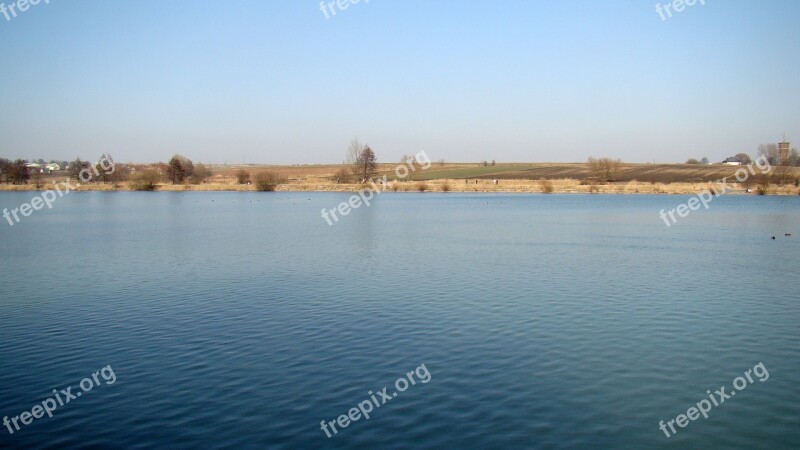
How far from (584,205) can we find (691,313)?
4420 centimetres

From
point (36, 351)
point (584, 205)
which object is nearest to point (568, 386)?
point (36, 351)

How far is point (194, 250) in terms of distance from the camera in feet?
88.9

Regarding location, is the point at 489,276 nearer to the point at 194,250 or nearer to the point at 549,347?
the point at 549,347

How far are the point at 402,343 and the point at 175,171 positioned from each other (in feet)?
341

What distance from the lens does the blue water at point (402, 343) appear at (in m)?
8.48

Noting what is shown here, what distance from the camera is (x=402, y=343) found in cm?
1254

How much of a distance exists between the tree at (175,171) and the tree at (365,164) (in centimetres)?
3222

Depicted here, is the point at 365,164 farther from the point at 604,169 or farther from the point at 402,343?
the point at 402,343

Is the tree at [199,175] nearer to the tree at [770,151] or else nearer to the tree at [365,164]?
the tree at [365,164]

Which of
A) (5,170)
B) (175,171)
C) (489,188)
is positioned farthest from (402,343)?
(5,170)

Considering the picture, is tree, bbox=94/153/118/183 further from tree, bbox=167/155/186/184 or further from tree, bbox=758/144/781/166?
tree, bbox=758/144/781/166

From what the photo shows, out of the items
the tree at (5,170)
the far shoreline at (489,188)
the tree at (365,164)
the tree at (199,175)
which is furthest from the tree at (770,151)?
the tree at (5,170)

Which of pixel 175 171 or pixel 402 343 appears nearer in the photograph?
pixel 402 343

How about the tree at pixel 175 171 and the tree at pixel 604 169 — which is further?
the tree at pixel 175 171
